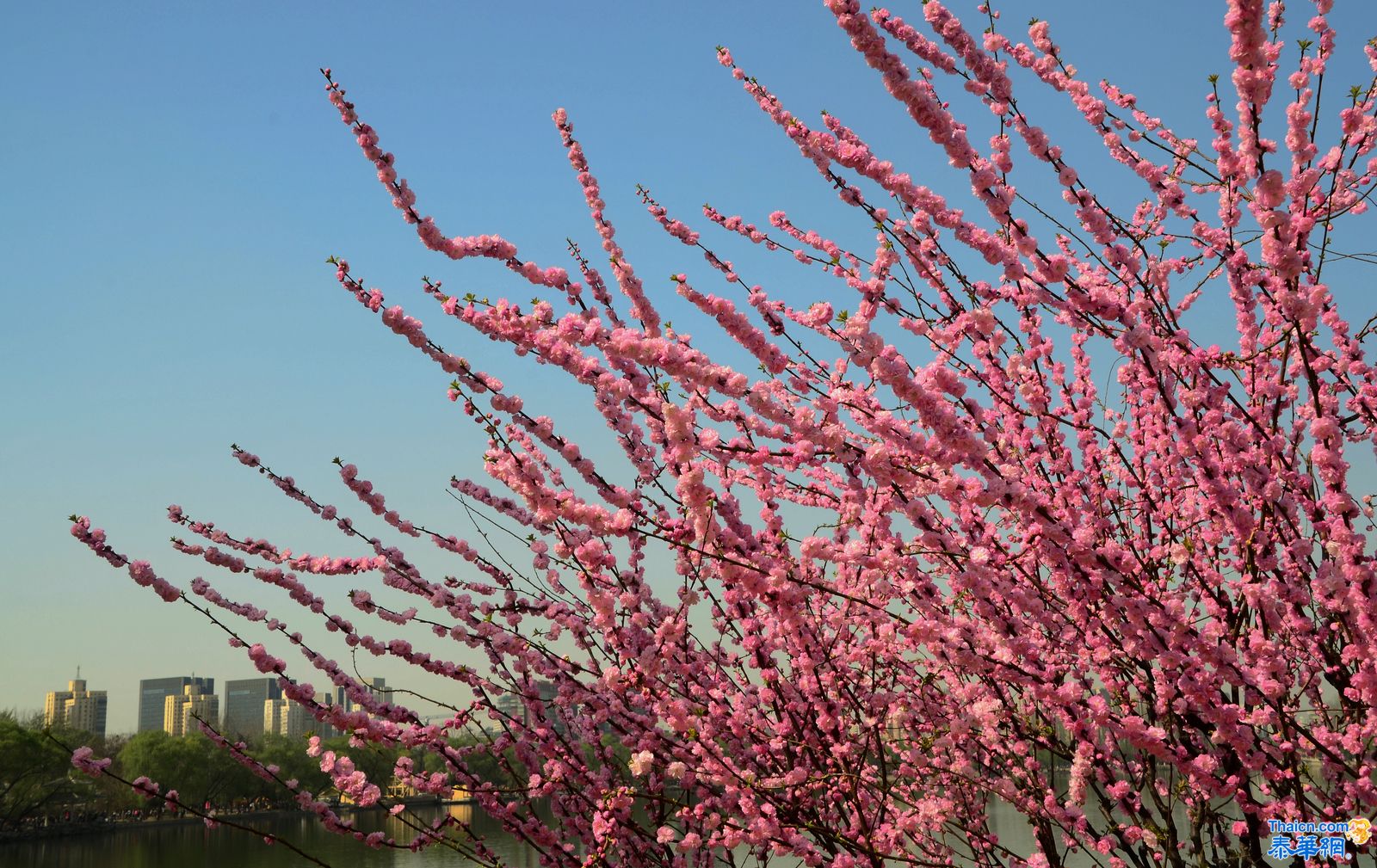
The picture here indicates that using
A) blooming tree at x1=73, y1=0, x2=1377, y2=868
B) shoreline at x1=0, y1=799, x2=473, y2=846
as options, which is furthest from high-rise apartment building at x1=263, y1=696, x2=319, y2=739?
blooming tree at x1=73, y1=0, x2=1377, y2=868

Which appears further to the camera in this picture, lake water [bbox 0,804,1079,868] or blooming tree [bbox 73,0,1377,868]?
lake water [bbox 0,804,1079,868]

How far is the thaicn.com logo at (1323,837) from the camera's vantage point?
13.7 ft

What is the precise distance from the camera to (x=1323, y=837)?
13.8 ft

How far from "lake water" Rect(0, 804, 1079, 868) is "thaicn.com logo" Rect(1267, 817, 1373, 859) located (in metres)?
25.4

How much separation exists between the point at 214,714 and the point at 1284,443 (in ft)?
Result: 516

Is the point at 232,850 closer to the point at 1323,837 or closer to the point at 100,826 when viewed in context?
the point at 100,826

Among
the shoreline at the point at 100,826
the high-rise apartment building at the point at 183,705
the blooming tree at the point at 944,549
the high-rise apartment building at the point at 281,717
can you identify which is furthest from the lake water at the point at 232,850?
the high-rise apartment building at the point at 281,717

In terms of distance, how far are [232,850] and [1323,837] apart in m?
58.0

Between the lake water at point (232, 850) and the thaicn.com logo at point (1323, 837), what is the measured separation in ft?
83.3

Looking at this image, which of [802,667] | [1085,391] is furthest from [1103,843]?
[1085,391]

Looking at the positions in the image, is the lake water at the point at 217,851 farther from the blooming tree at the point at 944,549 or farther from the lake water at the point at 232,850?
the blooming tree at the point at 944,549

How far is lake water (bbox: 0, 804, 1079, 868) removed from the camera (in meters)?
39.1

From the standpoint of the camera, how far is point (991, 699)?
5.10 m

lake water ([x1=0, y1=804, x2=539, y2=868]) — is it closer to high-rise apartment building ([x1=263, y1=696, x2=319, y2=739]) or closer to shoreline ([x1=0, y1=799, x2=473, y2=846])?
shoreline ([x1=0, y1=799, x2=473, y2=846])
